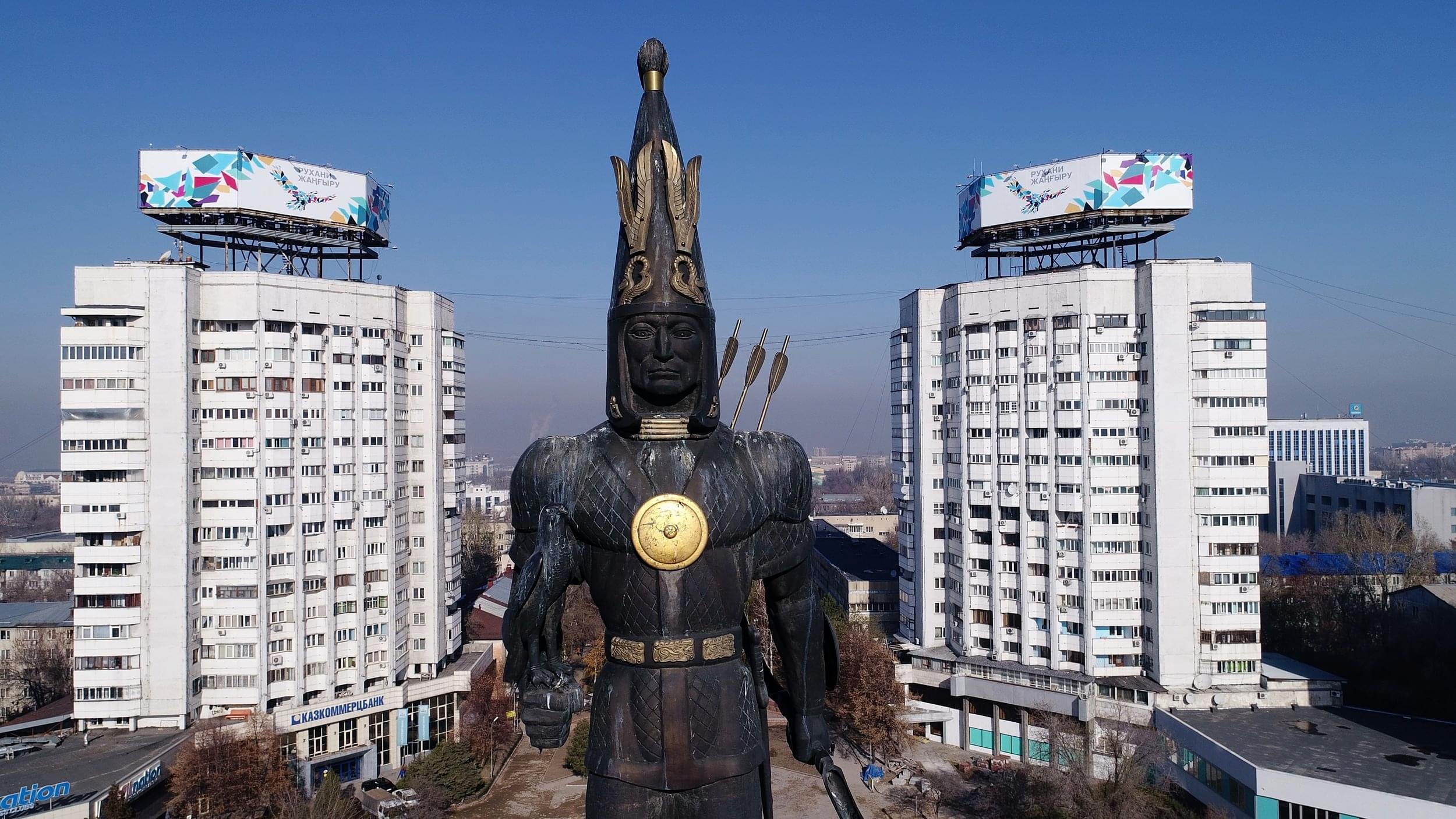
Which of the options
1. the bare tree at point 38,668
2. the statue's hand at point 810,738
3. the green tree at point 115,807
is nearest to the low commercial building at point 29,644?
the bare tree at point 38,668

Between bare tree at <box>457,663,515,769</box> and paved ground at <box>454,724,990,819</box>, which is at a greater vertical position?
bare tree at <box>457,663,515,769</box>

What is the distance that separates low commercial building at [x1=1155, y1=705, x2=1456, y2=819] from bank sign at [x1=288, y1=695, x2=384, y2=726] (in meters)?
31.2

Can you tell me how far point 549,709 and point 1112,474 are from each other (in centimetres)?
3555

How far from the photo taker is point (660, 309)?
721 centimetres

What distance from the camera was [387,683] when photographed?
39.0 metres

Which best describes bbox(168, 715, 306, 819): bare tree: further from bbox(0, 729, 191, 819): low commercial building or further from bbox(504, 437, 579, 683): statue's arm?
bbox(504, 437, 579, 683): statue's arm

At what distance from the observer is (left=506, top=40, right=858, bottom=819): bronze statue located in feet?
23.0

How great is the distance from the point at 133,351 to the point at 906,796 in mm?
33851

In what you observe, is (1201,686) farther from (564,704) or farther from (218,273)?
(218,273)

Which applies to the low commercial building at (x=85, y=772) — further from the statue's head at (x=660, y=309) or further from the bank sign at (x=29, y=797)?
the statue's head at (x=660, y=309)

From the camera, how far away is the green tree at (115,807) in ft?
87.5

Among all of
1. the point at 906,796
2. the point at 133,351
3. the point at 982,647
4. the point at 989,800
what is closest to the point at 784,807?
the point at 906,796

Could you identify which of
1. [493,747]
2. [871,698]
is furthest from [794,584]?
[493,747]

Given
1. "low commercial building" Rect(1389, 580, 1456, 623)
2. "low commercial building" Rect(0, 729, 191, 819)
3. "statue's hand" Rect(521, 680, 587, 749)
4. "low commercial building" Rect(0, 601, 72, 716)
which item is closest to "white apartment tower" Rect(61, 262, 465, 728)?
"low commercial building" Rect(0, 729, 191, 819)
